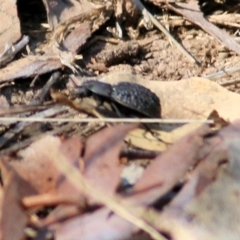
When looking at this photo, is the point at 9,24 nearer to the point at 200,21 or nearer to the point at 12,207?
the point at 200,21

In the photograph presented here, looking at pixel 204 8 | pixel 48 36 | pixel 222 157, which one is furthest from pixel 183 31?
pixel 222 157

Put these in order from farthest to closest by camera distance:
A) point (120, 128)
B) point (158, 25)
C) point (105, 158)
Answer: point (158, 25) < point (120, 128) < point (105, 158)

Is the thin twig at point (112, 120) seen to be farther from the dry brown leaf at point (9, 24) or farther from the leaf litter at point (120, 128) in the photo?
the dry brown leaf at point (9, 24)

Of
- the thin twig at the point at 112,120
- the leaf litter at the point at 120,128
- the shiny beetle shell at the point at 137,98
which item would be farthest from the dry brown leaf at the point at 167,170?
the shiny beetle shell at the point at 137,98

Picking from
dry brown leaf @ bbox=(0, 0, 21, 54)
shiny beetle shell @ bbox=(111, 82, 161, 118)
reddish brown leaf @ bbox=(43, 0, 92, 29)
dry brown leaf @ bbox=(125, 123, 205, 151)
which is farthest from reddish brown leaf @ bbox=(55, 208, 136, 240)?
→ reddish brown leaf @ bbox=(43, 0, 92, 29)

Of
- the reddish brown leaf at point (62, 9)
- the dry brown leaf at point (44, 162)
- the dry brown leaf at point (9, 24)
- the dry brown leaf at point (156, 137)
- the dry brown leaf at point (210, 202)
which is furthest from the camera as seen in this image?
the reddish brown leaf at point (62, 9)

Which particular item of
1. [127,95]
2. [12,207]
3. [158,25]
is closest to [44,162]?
[12,207]

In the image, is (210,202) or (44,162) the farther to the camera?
(44,162)

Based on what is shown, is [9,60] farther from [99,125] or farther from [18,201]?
[18,201]

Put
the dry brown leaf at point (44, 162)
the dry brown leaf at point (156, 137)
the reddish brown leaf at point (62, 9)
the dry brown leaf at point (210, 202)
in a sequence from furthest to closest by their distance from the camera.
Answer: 1. the reddish brown leaf at point (62, 9)
2. the dry brown leaf at point (156, 137)
3. the dry brown leaf at point (44, 162)
4. the dry brown leaf at point (210, 202)
